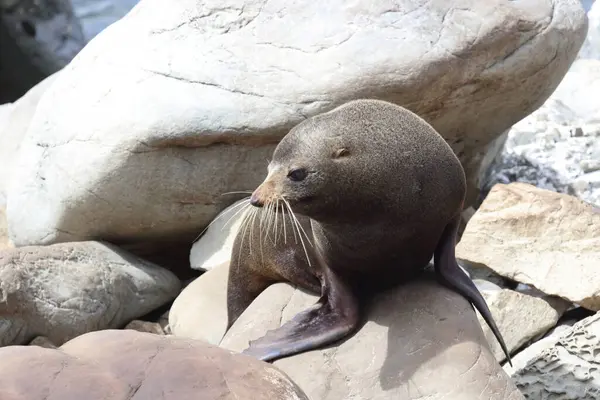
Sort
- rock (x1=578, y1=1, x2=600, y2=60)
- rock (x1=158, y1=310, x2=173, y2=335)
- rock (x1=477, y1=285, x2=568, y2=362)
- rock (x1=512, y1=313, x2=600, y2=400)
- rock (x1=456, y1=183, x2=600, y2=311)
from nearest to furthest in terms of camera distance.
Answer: rock (x1=512, y1=313, x2=600, y2=400)
rock (x1=477, y1=285, x2=568, y2=362)
rock (x1=456, y1=183, x2=600, y2=311)
rock (x1=158, y1=310, x2=173, y2=335)
rock (x1=578, y1=1, x2=600, y2=60)

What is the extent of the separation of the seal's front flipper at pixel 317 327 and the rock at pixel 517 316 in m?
1.23

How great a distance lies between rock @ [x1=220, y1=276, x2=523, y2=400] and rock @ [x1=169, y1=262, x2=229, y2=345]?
3.93 ft

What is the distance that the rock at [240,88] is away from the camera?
4.97 metres

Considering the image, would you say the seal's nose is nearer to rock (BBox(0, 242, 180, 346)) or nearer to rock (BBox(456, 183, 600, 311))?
rock (BBox(0, 242, 180, 346))

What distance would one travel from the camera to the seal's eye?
3307 millimetres

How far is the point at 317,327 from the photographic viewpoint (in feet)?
11.9

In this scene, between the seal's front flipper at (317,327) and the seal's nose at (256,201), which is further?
the seal's front flipper at (317,327)

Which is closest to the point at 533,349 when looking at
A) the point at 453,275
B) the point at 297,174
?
the point at 453,275

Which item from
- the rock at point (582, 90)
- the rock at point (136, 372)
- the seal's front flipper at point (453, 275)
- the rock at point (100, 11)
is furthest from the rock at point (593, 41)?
the rock at point (100, 11)

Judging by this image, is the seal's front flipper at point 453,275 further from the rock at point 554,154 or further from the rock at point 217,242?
the rock at point 554,154

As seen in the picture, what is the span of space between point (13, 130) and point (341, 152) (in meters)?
4.65

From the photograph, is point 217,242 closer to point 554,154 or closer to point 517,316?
point 517,316

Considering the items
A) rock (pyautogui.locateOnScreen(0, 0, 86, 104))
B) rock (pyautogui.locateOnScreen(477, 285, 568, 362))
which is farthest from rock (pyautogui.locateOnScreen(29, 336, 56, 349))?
rock (pyautogui.locateOnScreen(0, 0, 86, 104))

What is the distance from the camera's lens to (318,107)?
4934mm
